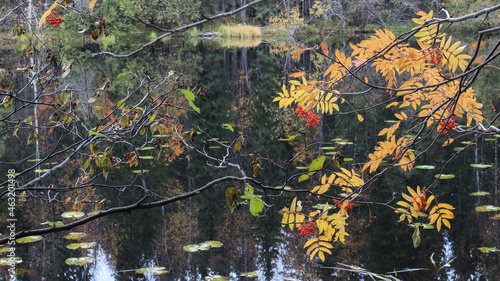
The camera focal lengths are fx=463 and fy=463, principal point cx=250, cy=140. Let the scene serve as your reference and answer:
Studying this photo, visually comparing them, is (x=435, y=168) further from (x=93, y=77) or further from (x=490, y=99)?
(x=93, y=77)

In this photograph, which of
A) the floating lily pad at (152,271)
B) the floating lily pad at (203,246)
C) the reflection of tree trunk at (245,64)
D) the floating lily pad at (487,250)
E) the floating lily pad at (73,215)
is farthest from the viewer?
the reflection of tree trunk at (245,64)

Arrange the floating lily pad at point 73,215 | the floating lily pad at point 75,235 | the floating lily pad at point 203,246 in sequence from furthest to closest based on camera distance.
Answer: the floating lily pad at point 73,215 < the floating lily pad at point 75,235 < the floating lily pad at point 203,246

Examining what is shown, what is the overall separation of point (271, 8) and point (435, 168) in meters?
38.0

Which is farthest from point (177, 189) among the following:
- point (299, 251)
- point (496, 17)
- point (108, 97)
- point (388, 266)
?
point (496, 17)

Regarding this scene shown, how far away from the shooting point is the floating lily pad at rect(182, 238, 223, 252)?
472cm

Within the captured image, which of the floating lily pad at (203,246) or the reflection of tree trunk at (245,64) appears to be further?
the reflection of tree trunk at (245,64)

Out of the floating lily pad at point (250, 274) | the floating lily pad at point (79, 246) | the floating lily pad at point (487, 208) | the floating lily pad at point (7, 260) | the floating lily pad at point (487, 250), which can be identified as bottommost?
the floating lily pad at point (250, 274)

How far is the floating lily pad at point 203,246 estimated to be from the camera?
186 inches

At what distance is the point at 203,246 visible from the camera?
189 inches

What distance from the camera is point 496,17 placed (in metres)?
31.2

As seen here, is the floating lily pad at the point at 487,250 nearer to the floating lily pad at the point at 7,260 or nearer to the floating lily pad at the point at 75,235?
the floating lily pad at the point at 75,235

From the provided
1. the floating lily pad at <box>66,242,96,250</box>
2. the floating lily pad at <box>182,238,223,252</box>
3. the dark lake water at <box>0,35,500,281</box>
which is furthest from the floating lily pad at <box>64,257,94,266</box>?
the floating lily pad at <box>182,238,223,252</box>

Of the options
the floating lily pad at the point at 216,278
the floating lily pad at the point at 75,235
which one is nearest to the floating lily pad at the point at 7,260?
the floating lily pad at the point at 75,235

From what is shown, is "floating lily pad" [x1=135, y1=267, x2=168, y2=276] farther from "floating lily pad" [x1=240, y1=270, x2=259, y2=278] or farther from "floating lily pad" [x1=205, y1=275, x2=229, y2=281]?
"floating lily pad" [x1=240, y1=270, x2=259, y2=278]
